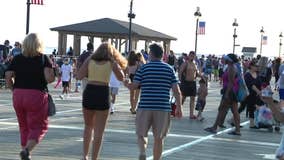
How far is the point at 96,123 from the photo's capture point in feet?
29.6

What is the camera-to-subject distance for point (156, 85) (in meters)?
8.88

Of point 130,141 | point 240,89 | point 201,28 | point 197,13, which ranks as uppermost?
point 197,13

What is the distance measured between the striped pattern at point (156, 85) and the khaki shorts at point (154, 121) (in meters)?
0.07

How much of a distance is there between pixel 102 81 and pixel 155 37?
167ft

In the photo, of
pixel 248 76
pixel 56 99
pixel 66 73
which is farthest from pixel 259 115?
pixel 66 73

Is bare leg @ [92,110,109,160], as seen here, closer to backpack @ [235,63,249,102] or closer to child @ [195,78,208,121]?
backpack @ [235,63,249,102]

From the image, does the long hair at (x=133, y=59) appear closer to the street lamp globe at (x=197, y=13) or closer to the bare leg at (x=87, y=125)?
the bare leg at (x=87, y=125)

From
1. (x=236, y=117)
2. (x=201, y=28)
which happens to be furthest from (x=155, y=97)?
(x=201, y=28)

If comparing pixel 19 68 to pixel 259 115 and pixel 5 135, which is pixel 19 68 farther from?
pixel 259 115

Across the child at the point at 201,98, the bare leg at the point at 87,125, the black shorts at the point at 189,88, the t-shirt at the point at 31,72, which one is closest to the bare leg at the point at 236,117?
the child at the point at 201,98

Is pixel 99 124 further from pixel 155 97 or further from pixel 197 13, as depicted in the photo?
pixel 197 13

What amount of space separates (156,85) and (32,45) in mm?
1735

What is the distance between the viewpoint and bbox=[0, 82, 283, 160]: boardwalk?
10.6 metres

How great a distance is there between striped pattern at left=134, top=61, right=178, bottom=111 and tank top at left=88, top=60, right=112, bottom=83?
486 mm
